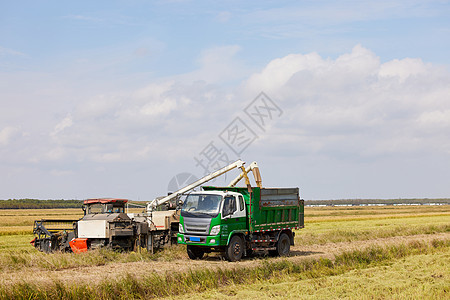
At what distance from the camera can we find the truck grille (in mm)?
22391

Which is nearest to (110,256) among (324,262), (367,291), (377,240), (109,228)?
(109,228)

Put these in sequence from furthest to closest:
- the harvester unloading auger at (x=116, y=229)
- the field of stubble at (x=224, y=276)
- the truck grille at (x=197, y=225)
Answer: the harvester unloading auger at (x=116, y=229)
the truck grille at (x=197, y=225)
the field of stubble at (x=224, y=276)

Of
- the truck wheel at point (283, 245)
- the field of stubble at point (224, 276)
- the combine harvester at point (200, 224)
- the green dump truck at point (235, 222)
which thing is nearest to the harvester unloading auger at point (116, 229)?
the combine harvester at point (200, 224)

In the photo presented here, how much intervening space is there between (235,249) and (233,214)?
150 centimetres

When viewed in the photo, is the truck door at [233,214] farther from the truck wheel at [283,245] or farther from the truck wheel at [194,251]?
the truck wheel at [283,245]

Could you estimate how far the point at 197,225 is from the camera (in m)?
22.6

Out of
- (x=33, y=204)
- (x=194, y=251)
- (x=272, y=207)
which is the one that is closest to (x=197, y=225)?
(x=194, y=251)

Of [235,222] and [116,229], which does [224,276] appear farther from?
[116,229]

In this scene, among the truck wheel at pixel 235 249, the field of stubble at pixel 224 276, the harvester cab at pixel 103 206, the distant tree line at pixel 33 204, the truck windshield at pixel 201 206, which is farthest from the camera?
the distant tree line at pixel 33 204

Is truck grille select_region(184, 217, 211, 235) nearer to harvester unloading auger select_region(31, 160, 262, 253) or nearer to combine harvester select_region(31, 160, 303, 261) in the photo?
combine harvester select_region(31, 160, 303, 261)

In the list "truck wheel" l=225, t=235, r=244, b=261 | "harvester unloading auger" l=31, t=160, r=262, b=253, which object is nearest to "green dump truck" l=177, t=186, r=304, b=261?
"truck wheel" l=225, t=235, r=244, b=261

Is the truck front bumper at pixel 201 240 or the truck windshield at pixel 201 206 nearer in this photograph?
the truck front bumper at pixel 201 240

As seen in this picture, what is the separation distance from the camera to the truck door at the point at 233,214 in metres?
22.6

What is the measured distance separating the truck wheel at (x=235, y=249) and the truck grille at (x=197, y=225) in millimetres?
1239
